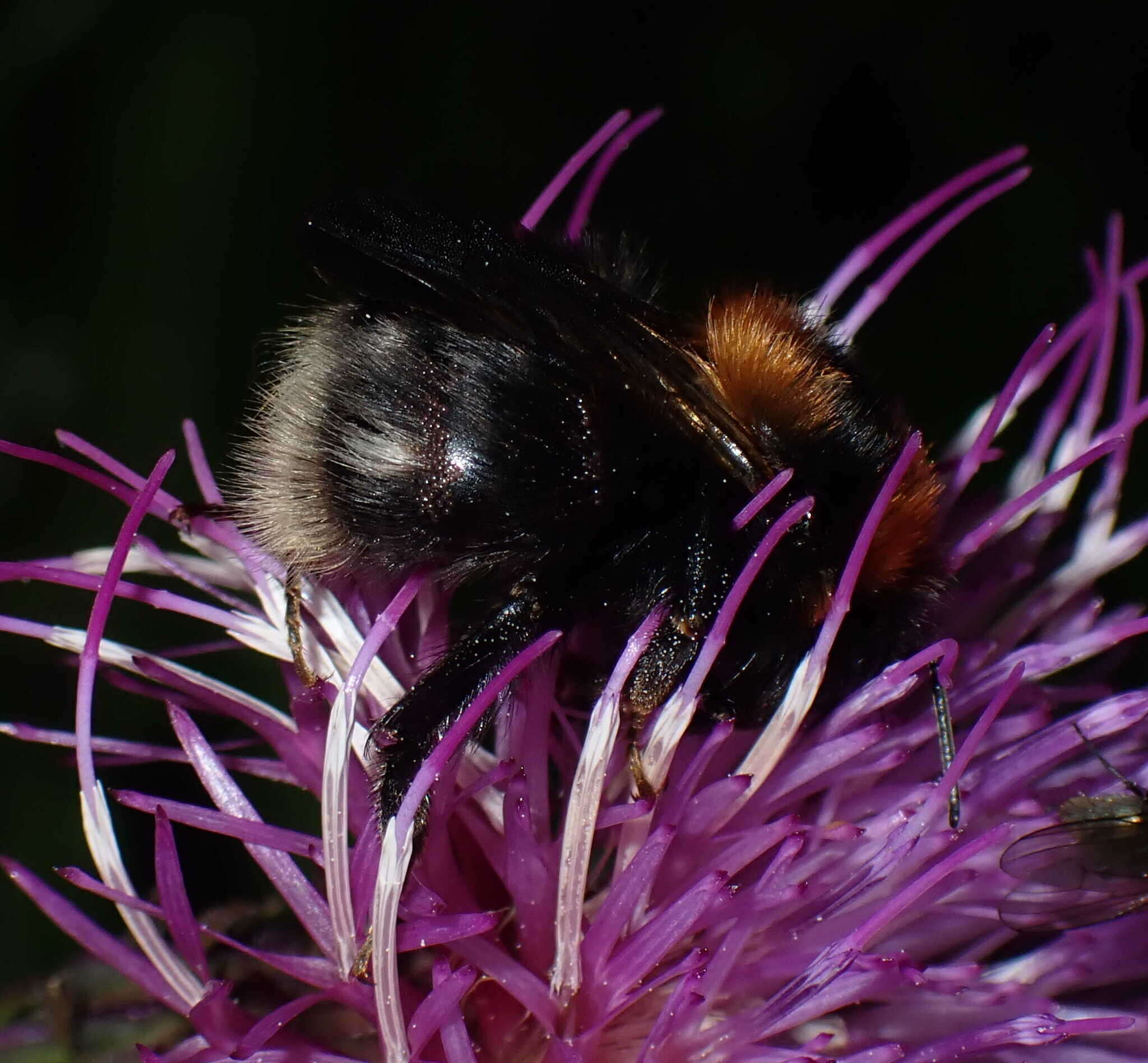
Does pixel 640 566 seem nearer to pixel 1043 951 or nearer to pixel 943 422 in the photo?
pixel 1043 951

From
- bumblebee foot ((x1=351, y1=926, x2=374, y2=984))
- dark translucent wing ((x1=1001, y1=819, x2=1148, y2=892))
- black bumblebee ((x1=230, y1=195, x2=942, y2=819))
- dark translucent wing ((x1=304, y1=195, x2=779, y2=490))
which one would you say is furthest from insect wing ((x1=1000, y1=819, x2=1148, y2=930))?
bumblebee foot ((x1=351, y1=926, x2=374, y2=984))

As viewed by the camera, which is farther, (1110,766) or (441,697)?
(1110,766)

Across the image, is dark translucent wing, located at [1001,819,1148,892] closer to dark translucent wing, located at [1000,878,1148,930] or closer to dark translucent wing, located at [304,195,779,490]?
dark translucent wing, located at [1000,878,1148,930]

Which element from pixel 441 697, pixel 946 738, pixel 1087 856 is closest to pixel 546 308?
pixel 441 697

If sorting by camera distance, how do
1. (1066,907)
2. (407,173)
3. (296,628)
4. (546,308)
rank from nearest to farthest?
1. (546,308)
2. (1066,907)
3. (296,628)
4. (407,173)

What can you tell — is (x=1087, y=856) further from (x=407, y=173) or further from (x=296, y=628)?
(x=407, y=173)

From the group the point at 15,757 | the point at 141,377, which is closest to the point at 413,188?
the point at 141,377

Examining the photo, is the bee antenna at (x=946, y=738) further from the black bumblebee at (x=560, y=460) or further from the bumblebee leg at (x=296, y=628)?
the bumblebee leg at (x=296, y=628)
